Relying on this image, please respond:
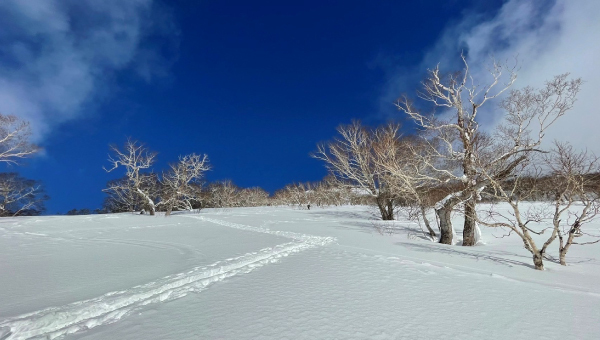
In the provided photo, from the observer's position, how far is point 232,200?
54.5m

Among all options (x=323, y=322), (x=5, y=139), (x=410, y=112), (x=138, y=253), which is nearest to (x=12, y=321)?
(x=323, y=322)

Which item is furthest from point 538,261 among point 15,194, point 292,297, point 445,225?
point 15,194

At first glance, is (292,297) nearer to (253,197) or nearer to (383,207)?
(383,207)

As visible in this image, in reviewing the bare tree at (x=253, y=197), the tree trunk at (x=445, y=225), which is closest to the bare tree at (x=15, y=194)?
the bare tree at (x=253, y=197)

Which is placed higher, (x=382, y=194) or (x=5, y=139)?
(x=5, y=139)

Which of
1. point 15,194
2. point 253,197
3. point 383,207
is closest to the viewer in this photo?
point 383,207

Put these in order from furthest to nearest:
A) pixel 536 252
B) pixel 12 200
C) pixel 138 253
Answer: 1. pixel 12 200
2. pixel 138 253
3. pixel 536 252

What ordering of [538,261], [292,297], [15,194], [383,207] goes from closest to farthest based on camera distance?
[292,297] → [538,261] → [383,207] → [15,194]

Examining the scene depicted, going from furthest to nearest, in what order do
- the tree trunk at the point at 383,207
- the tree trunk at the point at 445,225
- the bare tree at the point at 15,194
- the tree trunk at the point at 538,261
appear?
the bare tree at the point at 15,194, the tree trunk at the point at 383,207, the tree trunk at the point at 445,225, the tree trunk at the point at 538,261

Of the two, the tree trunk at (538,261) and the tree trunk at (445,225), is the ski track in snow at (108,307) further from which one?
the tree trunk at (445,225)

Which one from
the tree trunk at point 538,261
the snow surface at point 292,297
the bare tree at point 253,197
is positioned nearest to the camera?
the snow surface at point 292,297

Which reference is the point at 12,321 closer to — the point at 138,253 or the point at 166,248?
the point at 138,253

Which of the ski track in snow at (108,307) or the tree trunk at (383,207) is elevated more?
the tree trunk at (383,207)

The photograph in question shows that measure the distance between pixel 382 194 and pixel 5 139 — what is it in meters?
26.8
